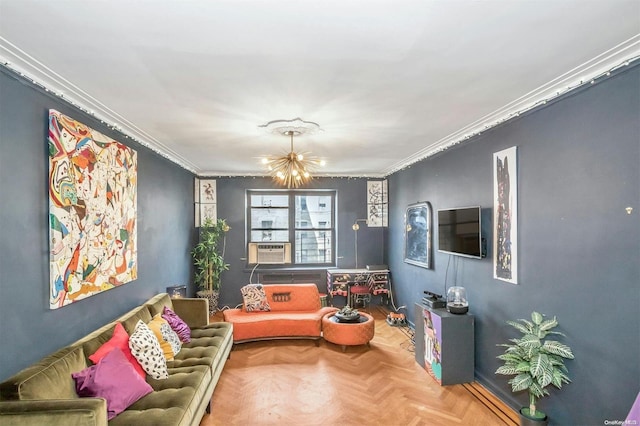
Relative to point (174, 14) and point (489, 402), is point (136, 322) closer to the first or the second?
point (174, 14)

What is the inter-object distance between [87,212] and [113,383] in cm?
136

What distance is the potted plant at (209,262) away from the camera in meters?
5.87

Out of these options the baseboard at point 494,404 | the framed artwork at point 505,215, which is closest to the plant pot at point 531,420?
the baseboard at point 494,404

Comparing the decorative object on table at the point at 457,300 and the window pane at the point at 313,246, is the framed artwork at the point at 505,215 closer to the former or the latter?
Answer: the decorative object on table at the point at 457,300

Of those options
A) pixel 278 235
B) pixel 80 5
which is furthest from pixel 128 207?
pixel 278 235

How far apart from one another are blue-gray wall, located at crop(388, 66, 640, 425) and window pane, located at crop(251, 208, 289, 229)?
4.09 metres

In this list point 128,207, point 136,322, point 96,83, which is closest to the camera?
point 96,83

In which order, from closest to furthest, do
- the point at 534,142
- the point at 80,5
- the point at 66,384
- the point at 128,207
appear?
the point at 80,5, the point at 66,384, the point at 534,142, the point at 128,207

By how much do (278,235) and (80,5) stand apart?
535cm

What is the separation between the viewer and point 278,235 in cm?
665

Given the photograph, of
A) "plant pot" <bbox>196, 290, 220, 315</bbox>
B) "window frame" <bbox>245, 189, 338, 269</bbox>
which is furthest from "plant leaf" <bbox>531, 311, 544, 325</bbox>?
"plant pot" <bbox>196, 290, 220, 315</bbox>

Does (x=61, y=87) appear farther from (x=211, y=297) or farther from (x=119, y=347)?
(x=211, y=297)

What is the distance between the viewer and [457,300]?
3.79m

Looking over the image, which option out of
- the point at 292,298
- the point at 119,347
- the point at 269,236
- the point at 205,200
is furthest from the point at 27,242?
the point at 269,236
